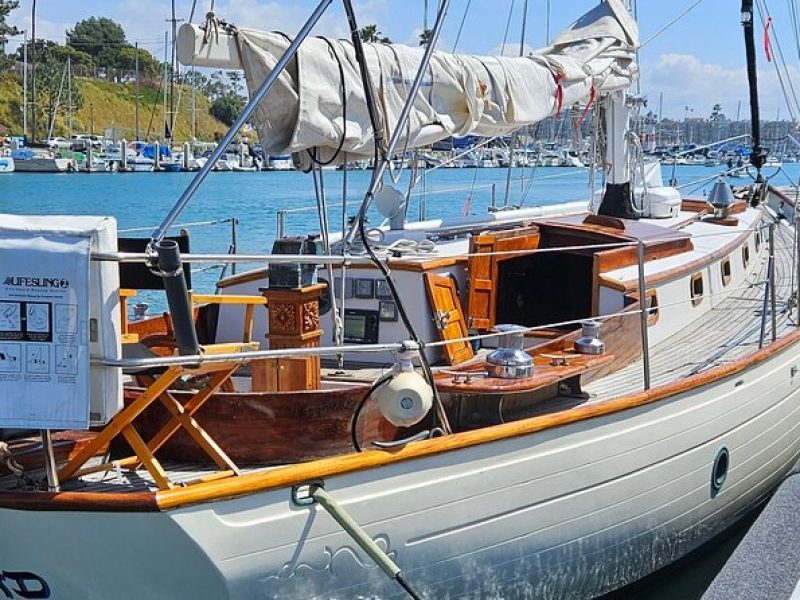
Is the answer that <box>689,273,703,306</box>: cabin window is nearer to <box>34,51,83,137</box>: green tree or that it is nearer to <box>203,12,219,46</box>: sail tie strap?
<box>203,12,219,46</box>: sail tie strap

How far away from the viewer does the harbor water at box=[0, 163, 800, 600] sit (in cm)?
840

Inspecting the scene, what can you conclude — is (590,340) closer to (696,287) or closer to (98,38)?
(696,287)

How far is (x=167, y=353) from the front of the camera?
6746 millimetres

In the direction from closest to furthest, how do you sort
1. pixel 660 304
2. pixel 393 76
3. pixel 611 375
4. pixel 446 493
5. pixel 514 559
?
pixel 446 493
pixel 514 559
pixel 393 76
pixel 611 375
pixel 660 304

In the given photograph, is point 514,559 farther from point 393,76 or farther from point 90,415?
point 393,76

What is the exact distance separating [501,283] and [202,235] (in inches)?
822

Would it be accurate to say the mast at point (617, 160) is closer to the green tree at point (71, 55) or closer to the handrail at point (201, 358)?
the handrail at point (201, 358)

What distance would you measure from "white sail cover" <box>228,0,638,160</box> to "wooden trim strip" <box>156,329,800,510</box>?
6.54ft

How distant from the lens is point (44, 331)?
4391 millimetres

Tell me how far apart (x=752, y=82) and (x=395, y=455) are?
11.2 m

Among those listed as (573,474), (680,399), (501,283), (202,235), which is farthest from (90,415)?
(202,235)

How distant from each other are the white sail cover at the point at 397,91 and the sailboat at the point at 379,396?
0.02m

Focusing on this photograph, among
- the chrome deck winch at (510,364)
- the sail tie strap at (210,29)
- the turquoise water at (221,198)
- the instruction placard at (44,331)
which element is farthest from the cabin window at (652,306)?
the turquoise water at (221,198)

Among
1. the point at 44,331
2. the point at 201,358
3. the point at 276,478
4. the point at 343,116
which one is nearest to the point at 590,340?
the point at 343,116
